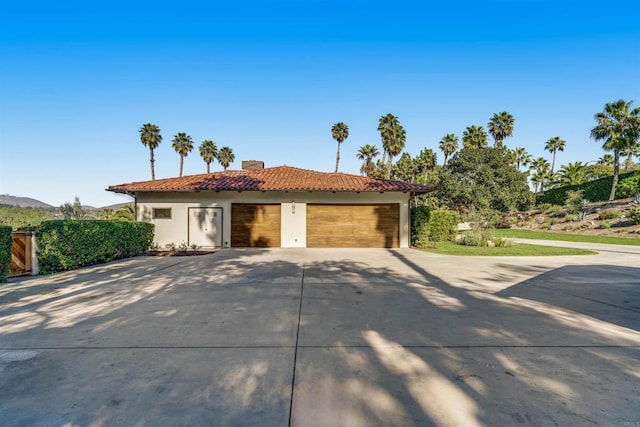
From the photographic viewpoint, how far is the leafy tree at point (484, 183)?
104 feet

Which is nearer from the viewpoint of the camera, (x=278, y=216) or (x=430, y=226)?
(x=278, y=216)

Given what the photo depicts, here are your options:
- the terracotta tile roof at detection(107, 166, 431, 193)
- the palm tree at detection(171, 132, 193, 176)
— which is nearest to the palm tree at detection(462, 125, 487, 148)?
the terracotta tile roof at detection(107, 166, 431, 193)

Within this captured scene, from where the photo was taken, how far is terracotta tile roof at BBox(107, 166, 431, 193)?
50.7ft

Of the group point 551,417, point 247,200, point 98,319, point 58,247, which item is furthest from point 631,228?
point 58,247

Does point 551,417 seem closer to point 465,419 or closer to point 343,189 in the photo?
point 465,419

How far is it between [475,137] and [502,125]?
3.50 meters

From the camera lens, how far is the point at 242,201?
16.2m

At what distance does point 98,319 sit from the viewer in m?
4.52

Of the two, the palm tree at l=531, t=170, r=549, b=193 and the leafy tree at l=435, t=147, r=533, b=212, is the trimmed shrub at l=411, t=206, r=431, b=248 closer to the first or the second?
the leafy tree at l=435, t=147, r=533, b=212

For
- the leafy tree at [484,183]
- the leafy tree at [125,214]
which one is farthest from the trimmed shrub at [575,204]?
the leafy tree at [125,214]

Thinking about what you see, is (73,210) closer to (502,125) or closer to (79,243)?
(79,243)

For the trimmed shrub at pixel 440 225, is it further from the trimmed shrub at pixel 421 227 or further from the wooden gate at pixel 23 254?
the wooden gate at pixel 23 254

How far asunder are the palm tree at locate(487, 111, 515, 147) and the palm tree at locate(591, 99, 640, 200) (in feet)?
40.3

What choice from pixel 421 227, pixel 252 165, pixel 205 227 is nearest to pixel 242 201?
pixel 205 227
